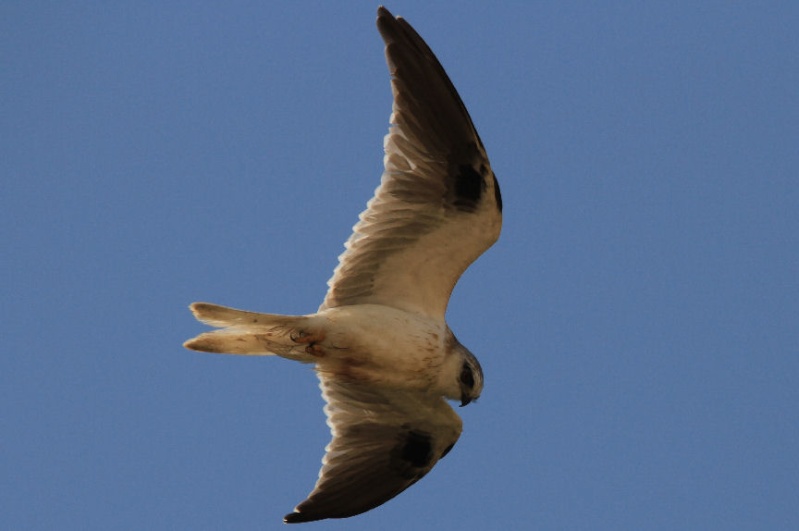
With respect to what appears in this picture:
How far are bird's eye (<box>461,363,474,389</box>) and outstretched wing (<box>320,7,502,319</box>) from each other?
455 mm

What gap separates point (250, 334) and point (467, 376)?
1.66 m

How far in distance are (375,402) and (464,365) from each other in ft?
3.39

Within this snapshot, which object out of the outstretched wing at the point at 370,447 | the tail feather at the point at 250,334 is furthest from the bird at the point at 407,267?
the outstretched wing at the point at 370,447

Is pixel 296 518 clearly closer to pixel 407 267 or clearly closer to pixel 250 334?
pixel 250 334

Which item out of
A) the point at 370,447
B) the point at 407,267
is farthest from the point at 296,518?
the point at 407,267

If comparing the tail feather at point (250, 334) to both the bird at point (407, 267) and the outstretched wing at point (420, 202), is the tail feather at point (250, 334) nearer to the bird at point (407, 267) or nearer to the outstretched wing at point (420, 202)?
the bird at point (407, 267)

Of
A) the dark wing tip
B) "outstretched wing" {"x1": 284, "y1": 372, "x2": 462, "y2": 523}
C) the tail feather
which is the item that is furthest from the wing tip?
the tail feather

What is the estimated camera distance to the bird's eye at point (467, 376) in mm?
9781

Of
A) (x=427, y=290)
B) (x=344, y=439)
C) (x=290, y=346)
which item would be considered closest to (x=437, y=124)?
(x=427, y=290)

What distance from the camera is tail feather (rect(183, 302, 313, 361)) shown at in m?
9.12

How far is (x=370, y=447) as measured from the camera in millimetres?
10602

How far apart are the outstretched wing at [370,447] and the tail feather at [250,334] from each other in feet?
3.51

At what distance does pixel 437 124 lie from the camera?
934 centimetres

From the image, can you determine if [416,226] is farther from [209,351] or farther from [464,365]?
[209,351]
